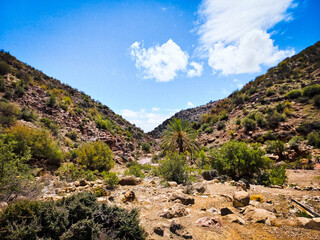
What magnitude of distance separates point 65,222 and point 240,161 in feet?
25.1

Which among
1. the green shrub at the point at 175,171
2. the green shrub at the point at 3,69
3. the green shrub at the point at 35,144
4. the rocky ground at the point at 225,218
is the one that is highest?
the green shrub at the point at 3,69

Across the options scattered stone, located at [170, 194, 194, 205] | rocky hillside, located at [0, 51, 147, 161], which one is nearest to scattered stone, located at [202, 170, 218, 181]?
scattered stone, located at [170, 194, 194, 205]

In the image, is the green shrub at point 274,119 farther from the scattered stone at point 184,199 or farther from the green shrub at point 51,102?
the green shrub at point 51,102

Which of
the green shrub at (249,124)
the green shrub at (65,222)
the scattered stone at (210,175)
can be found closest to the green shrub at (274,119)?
the green shrub at (249,124)

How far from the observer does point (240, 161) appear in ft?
25.0

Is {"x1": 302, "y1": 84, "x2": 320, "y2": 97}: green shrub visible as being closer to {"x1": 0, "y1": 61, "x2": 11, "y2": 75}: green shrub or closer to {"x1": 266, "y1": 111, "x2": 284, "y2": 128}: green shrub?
{"x1": 266, "y1": 111, "x2": 284, "y2": 128}: green shrub

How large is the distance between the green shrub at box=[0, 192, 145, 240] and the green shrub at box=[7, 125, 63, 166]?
24.7 feet

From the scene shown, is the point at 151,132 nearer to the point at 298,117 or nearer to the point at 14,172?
the point at 298,117

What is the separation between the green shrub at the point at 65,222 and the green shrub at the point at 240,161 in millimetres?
6636

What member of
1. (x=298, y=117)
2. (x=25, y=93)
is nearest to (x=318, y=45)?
(x=298, y=117)

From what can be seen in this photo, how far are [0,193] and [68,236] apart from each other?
3.03 m

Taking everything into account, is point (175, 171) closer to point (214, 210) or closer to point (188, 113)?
point (214, 210)

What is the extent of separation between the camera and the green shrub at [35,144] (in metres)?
8.47

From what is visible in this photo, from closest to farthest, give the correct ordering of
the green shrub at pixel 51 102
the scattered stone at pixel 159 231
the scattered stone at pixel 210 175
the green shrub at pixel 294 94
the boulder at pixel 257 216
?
the scattered stone at pixel 159 231, the boulder at pixel 257 216, the scattered stone at pixel 210 175, the green shrub at pixel 51 102, the green shrub at pixel 294 94
